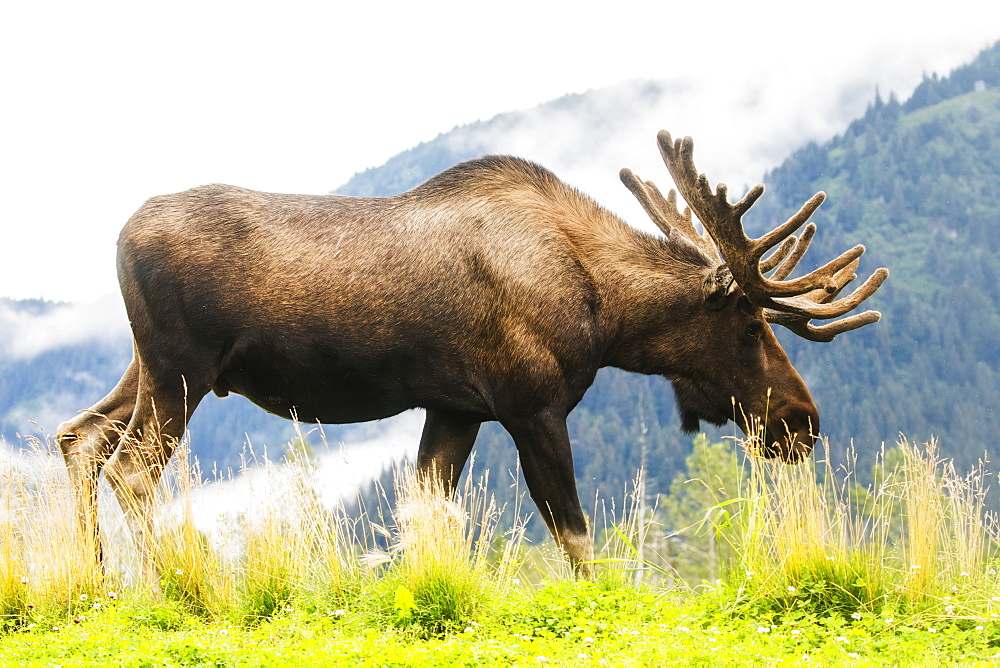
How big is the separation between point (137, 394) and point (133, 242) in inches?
39.7

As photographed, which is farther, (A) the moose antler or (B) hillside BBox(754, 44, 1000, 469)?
(B) hillside BBox(754, 44, 1000, 469)

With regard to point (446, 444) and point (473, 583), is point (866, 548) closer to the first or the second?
point (473, 583)

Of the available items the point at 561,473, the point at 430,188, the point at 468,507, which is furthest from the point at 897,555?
the point at 430,188

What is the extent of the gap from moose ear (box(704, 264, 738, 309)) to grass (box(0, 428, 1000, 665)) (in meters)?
1.20

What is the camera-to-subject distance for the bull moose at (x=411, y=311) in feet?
18.4

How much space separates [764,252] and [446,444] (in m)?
2.30

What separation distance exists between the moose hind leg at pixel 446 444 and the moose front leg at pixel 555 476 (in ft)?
1.85

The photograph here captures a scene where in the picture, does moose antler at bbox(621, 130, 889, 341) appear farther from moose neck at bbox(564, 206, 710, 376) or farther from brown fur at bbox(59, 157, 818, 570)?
brown fur at bbox(59, 157, 818, 570)

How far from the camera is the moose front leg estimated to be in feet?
18.5

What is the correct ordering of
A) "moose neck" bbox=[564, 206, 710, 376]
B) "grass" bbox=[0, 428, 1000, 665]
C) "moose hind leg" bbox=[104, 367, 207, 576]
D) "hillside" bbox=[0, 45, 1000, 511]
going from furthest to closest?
"hillside" bbox=[0, 45, 1000, 511], "moose neck" bbox=[564, 206, 710, 376], "moose hind leg" bbox=[104, 367, 207, 576], "grass" bbox=[0, 428, 1000, 665]

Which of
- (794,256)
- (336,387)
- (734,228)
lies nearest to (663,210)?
(794,256)

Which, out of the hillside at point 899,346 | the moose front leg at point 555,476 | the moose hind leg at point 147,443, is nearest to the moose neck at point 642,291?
the moose front leg at point 555,476

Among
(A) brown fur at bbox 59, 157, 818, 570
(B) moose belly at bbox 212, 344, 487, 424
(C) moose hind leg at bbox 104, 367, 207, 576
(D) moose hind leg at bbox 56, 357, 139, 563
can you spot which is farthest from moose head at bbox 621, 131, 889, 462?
(D) moose hind leg at bbox 56, 357, 139, 563

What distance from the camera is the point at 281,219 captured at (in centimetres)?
584
